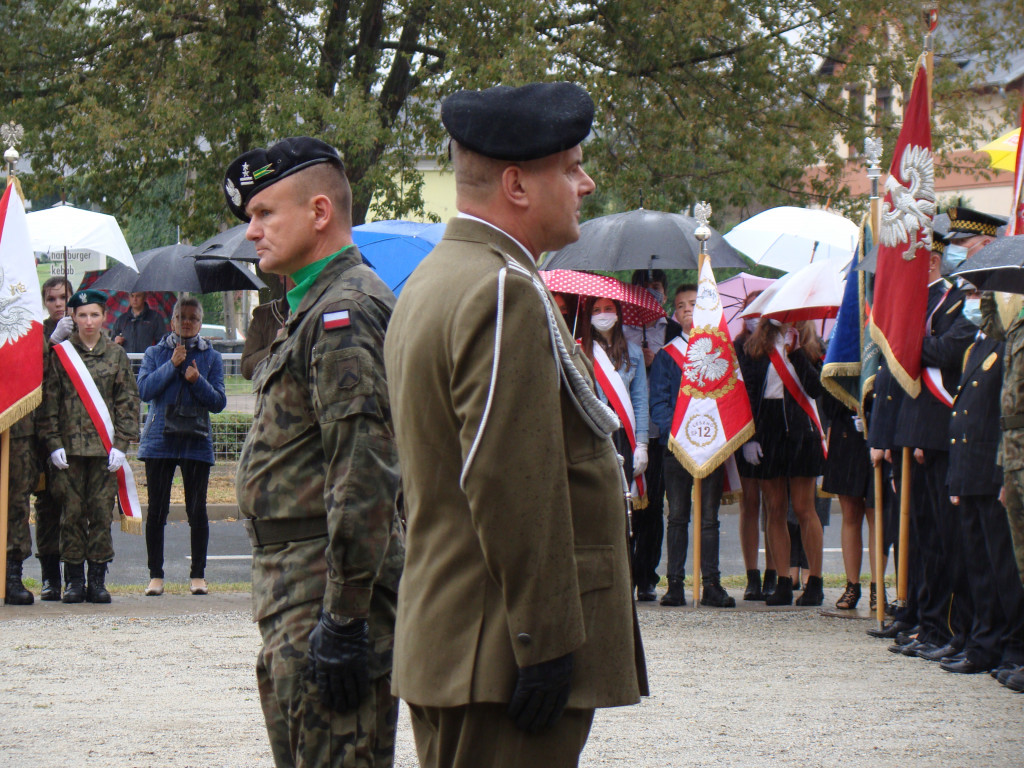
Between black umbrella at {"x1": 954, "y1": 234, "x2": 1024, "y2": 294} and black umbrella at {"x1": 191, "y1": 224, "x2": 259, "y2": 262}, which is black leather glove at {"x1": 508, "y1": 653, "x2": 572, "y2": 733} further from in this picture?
black umbrella at {"x1": 191, "y1": 224, "x2": 259, "y2": 262}

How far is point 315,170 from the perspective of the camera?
3.47 meters

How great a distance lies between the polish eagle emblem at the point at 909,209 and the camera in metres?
7.23

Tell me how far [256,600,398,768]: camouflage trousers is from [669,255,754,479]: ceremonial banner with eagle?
5.84 m

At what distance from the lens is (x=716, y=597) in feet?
29.1

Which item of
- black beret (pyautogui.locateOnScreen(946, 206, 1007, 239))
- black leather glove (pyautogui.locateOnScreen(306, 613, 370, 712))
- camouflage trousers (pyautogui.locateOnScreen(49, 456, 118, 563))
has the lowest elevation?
camouflage trousers (pyautogui.locateOnScreen(49, 456, 118, 563))

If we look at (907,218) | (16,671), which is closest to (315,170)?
(16,671)

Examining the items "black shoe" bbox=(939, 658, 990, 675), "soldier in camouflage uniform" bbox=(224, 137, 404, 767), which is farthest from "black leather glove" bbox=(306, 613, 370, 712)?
"black shoe" bbox=(939, 658, 990, 675)

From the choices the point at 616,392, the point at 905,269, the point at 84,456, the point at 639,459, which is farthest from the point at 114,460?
the point at 905,269

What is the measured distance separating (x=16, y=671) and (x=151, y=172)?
34.9ft

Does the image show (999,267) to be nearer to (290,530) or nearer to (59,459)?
(290,530)

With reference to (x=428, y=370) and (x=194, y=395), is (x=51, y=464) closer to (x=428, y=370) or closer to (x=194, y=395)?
(x=194, y=395)

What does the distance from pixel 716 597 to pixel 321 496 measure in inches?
240

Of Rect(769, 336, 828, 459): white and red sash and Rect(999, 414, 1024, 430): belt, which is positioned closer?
Rect(999, 414, 1024, 430): belt

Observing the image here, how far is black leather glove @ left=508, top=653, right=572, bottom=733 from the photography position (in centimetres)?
233
